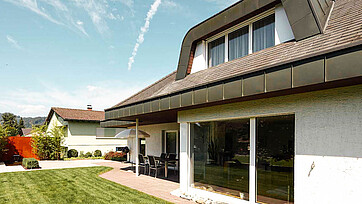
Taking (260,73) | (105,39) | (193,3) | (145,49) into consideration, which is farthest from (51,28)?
(260,73)

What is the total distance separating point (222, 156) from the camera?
7.54 m

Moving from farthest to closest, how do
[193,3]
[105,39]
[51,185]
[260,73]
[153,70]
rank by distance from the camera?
[153,70]
[105,39]
[193,3]
[51,185]
[260,73]

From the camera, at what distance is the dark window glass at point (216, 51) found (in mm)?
9102

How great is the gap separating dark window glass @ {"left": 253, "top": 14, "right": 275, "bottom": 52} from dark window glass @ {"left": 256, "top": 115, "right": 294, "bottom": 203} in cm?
260

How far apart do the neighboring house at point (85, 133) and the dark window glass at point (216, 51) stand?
22.1m

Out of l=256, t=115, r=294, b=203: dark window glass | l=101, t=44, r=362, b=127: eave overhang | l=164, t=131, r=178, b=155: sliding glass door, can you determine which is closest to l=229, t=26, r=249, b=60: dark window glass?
l=101, t=44, r=362, b=127: eave overhang

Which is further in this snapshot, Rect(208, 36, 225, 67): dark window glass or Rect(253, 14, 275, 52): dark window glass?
Rect(208, 36, 225, 67): dark window glass

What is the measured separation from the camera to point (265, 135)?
20.1ft

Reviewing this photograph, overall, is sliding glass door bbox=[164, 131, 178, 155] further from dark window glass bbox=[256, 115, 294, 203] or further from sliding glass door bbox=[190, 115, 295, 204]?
dark window glass bbox=[256, 115, 294, 203]

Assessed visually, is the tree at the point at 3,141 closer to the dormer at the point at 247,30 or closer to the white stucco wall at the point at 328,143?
the dormer at the point at 247,30

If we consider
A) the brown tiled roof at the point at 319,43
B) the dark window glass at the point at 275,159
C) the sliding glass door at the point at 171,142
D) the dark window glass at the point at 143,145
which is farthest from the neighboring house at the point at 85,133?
the dark window glass at the point at 275,159

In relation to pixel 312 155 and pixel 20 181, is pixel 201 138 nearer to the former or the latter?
pixel 312 155

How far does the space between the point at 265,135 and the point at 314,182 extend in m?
1.54

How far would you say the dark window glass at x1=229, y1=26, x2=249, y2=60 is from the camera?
8.20 metres
